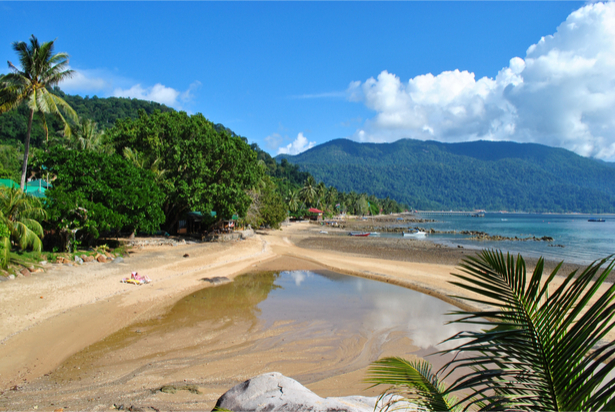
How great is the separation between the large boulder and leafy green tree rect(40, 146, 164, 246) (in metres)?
14.2

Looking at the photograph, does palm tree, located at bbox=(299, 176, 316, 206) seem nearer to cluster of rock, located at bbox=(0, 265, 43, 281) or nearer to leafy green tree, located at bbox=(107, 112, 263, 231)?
leafy green tree, located at bbox=(107, 112, 263, 231)

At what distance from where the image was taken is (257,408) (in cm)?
376

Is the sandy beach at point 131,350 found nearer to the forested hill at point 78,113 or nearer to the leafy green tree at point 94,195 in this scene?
the leafy green tree at point 94,195

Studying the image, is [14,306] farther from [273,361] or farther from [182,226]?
[182,226]

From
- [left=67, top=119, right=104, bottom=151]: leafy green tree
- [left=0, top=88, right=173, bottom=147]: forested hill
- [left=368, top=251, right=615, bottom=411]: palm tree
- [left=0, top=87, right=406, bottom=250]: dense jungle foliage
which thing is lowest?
[left=368, top=251, right=615, bottom=411]: palm tree

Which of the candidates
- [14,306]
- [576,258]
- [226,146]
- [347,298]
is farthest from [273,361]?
[576,258]

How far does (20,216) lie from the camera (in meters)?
13.0

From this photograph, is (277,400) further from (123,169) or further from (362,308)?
(123,169)

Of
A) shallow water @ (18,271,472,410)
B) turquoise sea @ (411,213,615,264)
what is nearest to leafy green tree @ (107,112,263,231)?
shallow water @ (18,271,472,410)

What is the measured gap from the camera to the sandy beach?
5941 mm

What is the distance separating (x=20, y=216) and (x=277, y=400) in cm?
1401

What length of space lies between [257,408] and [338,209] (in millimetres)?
105571

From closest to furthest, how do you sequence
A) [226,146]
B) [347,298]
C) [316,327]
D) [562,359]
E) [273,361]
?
[562,359]
[273,361]
[316,327]
[347,298]
[226,146]

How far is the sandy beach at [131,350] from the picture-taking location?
594 cm
